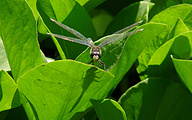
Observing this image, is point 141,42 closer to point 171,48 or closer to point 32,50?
point 171,48

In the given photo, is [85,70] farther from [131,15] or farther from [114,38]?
→ [131,15]

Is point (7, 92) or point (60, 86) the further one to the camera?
point (7, 92)

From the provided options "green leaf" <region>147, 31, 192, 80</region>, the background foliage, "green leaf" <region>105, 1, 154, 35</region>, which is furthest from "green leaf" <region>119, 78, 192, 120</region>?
"green leaf" <region>105, 1, 154, 35</region>

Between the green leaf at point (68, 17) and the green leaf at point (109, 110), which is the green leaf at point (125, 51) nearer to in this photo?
the green leaf at point (109, 110)

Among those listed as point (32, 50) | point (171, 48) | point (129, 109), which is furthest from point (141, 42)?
point (32, 50)

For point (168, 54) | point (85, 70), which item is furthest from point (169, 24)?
point (85, 70)

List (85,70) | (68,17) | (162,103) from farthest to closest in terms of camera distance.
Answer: (68,17)
(162,103)
(85,70)

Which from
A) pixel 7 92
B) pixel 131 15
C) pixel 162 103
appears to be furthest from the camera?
pixel 131 15
